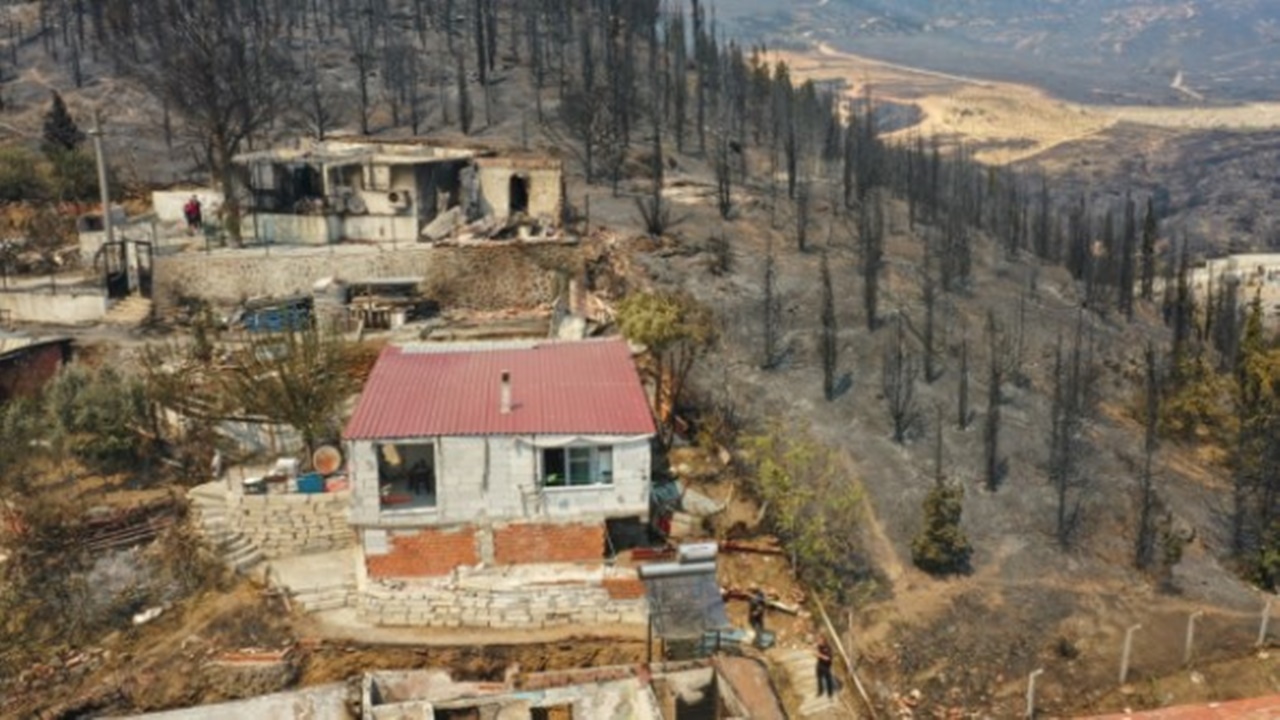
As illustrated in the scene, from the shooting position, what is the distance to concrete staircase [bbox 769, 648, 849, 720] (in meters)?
18.2

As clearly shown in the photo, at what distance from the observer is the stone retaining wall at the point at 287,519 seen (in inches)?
Answer: 836

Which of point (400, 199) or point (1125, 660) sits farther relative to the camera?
point (400, 199)

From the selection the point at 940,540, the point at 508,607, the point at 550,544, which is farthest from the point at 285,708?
the point at 940,540

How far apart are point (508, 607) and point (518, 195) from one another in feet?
63.9

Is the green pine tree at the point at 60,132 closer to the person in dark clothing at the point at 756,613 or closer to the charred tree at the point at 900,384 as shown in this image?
the charred tree at the point at 900,384

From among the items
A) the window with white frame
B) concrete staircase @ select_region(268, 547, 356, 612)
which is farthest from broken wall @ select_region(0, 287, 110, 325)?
the window with white frame

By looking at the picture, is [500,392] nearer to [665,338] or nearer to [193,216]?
[665,338]

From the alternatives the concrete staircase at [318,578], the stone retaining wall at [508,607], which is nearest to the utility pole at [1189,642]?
the stone retaining wall at [508,607]

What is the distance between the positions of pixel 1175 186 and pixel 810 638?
3624 inches

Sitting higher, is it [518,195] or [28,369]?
[518,195]

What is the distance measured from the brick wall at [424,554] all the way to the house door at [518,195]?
58.7 ft

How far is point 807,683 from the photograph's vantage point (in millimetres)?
18531

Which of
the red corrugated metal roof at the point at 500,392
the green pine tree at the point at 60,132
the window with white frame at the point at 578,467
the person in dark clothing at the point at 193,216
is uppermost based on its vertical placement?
the green pine tree at the point at 60,132

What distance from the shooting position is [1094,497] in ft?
84.9
